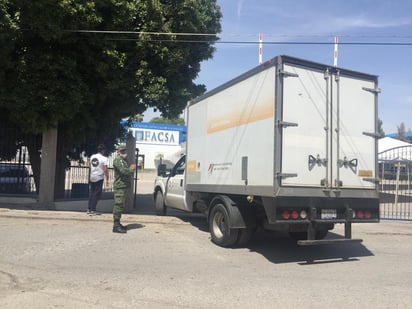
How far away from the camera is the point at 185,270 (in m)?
6.38

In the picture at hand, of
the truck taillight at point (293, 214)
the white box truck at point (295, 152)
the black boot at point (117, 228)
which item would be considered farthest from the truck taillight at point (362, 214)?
the black boot at point (117, 228)

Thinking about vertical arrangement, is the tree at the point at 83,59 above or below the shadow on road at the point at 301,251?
above

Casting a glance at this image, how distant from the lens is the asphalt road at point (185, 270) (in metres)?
5.00

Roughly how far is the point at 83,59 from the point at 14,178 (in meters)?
4.33

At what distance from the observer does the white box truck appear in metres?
6.71

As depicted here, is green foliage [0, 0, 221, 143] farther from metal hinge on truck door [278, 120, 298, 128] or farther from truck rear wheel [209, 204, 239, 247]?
metal hinge on truck door [278, 120, 298, 128]

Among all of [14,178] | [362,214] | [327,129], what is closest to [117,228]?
[327,129]

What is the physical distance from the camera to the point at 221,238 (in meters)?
8.15

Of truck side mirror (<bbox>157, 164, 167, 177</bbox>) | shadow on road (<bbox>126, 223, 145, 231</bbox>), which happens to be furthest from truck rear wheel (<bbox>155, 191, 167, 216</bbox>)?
shadow on road (<bbox>126, 223, 145, 231</bbox>)

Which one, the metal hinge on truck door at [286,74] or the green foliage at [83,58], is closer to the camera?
the metal hinge on truck door at [286,74]

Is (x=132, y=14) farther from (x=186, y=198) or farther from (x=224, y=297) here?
(x=224, y=297)

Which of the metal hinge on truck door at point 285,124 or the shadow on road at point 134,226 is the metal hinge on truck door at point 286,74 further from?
the shadow on road at point 134,226

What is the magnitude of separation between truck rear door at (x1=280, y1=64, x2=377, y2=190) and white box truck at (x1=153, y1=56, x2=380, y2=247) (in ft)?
0.05

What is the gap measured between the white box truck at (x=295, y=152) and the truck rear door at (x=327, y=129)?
17 mm
